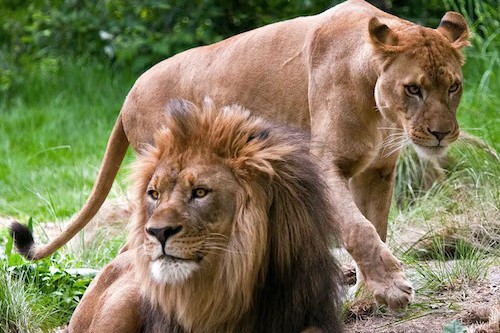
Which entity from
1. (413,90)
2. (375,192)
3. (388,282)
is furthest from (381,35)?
(388,282)

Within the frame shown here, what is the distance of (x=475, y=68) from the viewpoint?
338 inches

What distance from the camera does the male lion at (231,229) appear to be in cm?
367

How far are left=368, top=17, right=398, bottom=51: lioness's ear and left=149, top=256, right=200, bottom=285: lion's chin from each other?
4.53 feet

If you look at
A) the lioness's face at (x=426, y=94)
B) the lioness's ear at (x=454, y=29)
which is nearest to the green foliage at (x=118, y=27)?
the lioness's ear at (x=454, y=29)

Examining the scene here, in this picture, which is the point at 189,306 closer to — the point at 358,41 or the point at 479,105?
the point at 358,41

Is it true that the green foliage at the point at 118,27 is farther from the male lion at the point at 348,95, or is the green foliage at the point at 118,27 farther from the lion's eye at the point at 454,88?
the lion's eye at the point at 454,88

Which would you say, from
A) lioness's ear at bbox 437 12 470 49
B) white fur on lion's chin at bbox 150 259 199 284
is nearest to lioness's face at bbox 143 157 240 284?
white fur on lion's chin at bbox 150 259 199 284

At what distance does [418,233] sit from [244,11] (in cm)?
460

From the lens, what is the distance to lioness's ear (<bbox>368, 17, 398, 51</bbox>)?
4586 mm

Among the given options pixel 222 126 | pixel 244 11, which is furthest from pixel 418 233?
pixel 244 11

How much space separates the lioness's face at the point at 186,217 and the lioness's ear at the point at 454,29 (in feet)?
4.73

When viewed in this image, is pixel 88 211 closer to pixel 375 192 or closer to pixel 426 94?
pixel 375 192

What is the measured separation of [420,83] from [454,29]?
1.66ft

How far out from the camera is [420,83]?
175 inches
